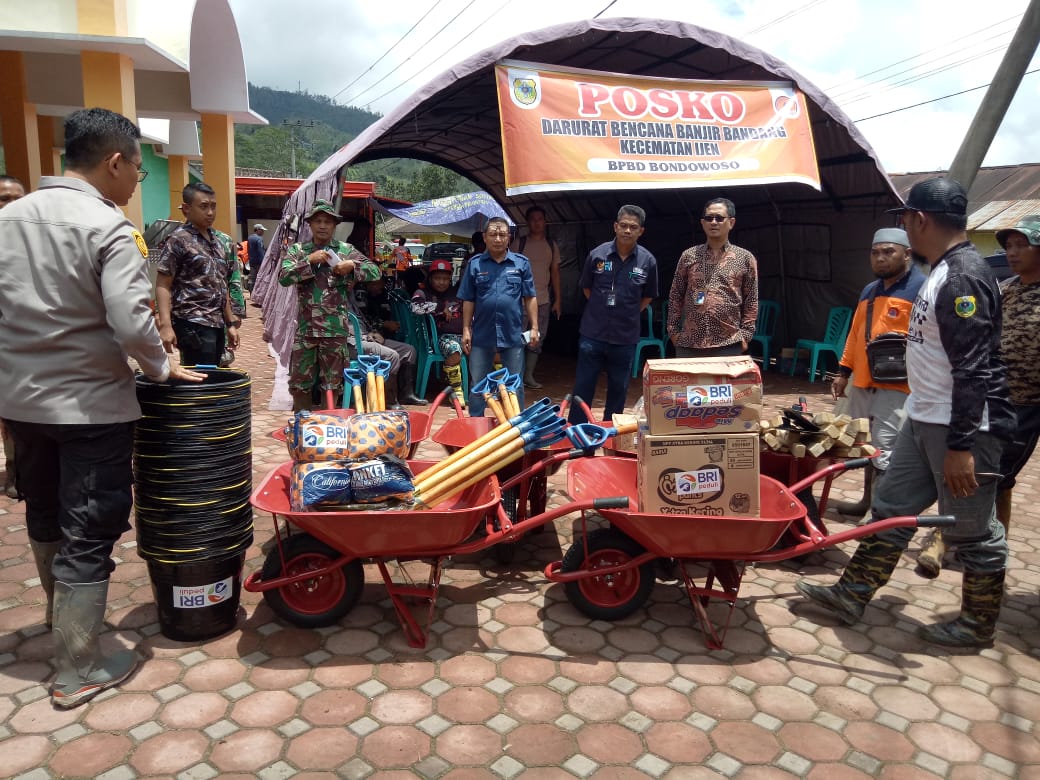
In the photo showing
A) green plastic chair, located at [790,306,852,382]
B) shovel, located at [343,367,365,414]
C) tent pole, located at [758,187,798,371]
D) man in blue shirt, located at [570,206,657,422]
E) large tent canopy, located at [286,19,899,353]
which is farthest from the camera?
tent pole, located at [758,187,798,371]

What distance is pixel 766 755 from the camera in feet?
8.39

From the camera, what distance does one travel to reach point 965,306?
2.87 m

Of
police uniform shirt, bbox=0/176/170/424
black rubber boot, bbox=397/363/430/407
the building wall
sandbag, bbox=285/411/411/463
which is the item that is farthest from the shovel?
the building wall

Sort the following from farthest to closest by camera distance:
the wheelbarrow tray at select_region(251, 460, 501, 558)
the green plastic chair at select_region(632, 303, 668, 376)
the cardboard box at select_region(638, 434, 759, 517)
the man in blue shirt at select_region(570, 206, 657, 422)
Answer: the green plastic chair at select_region(632, 303, 668, 376) < the man in blue shirt at select_region(570, 206, 657, 422) < the cardboard box at select_region(638, 434, 759, 517) < the wheelbarrow tray at select_region(251, 460, 501, 558)

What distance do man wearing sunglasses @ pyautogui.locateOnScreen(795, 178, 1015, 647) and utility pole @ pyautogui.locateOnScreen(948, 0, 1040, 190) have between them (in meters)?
4.31

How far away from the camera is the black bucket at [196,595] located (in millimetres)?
3012

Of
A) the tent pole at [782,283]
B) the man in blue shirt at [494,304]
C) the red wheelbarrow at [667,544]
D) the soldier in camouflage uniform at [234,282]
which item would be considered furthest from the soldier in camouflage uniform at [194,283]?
the tent pole at [782,283]

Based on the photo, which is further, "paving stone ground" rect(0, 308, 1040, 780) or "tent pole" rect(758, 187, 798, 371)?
"tent pole" rect(758, 187, 798, 371)

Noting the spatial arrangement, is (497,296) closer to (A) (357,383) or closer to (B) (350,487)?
(A) (357,383)

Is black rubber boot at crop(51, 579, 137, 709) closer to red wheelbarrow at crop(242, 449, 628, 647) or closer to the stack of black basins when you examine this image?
the stack of black basins

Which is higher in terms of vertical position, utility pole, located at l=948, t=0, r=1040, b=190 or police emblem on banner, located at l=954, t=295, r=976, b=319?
utility pole, located at l=948, t=0, r=1040, b=190

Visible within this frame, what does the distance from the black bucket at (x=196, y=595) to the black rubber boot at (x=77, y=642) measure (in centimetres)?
28

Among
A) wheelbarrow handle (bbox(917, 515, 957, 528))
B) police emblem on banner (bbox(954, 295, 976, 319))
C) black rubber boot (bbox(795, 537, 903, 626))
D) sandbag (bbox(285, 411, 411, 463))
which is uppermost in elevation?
police emblem on banner (bbox(954, 295, 976, 319))

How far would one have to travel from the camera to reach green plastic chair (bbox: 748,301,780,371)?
35.3 feet
